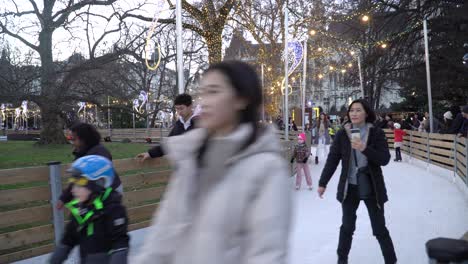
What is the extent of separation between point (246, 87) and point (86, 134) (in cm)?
281

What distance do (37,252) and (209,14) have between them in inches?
373

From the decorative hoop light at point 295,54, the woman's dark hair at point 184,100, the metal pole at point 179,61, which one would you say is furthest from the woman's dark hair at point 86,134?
the decorative hoop light at point 295,54

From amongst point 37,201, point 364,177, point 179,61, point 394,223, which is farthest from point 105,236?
point 394,223

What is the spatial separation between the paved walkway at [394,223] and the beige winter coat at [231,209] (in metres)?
3.58

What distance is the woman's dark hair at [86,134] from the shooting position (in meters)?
4.16

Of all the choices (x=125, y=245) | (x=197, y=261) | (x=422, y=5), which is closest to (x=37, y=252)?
(x=125, y=245)

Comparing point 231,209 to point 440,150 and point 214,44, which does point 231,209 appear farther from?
point 440,150

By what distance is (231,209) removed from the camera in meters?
1.64

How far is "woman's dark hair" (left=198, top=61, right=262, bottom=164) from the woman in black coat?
105 inches

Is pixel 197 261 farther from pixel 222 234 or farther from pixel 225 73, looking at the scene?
pixel 225 73

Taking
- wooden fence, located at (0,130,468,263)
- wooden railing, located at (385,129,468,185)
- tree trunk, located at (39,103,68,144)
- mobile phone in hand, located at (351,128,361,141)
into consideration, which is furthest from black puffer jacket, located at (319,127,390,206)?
tree trunk, located at (39,103,68,144)

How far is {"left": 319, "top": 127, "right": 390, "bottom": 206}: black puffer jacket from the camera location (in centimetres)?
425

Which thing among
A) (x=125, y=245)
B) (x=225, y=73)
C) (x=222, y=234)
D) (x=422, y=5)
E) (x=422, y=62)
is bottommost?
(x=125, y=245)

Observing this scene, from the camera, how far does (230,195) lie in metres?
1.65
